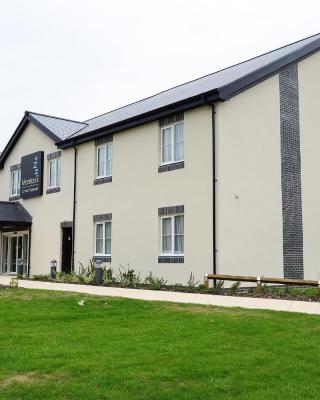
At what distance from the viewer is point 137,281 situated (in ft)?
61.3

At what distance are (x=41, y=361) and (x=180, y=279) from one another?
34.9 feet

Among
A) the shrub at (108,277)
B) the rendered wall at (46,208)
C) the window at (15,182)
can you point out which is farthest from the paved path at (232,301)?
the window at (15,182)

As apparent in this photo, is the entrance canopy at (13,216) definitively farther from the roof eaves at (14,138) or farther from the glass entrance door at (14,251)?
the roof eaves at (14,138)

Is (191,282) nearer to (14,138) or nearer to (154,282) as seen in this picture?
(154,282)

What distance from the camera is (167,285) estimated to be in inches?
692

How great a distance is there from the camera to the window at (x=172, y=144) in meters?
18.2

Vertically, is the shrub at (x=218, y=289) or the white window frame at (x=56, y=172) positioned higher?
the white window frame at (x=56, y=172)

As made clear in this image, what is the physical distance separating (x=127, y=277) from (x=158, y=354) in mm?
11832

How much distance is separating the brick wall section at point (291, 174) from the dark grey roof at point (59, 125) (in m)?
10.1

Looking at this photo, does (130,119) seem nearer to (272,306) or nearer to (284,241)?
(284,241)

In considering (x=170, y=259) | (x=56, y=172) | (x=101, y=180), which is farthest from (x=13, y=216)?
(x=170, y=259)

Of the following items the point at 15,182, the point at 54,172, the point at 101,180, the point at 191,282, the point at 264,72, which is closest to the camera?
the point at 191,282

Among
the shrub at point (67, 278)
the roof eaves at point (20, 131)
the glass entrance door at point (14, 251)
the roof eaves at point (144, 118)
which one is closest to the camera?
the roof eaves at point (144, 118)

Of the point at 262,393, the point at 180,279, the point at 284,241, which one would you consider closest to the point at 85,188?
the point at 180,279
